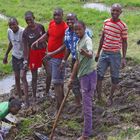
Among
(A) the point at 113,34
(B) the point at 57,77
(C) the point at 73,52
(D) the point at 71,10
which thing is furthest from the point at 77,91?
(D) the point at 71,10

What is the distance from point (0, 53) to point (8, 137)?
683 cm

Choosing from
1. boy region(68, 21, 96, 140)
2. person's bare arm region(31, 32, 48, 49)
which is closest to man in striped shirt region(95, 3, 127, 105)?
person's bare arm region(31, 32, 48, 49)

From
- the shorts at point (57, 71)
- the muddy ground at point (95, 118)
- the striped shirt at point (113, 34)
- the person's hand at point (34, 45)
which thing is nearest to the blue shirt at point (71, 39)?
the shorts at point (57, 71)

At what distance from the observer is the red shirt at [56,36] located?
26.6 ft

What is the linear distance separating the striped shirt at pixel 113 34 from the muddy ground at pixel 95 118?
3.53 ft

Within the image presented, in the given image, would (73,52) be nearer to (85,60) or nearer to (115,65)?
(85,60)

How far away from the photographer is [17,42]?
29.5 feet

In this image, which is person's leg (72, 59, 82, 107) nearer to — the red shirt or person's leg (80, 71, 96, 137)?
the red shirt

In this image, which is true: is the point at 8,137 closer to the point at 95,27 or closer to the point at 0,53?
the point at 0,53

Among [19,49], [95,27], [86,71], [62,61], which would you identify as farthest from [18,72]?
[95,27]

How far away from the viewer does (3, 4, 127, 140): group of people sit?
6992 mm

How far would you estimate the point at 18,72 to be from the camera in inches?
372

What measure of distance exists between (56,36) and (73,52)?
0.57 metres

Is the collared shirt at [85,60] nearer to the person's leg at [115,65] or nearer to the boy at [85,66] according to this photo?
the boy at [85,66]
